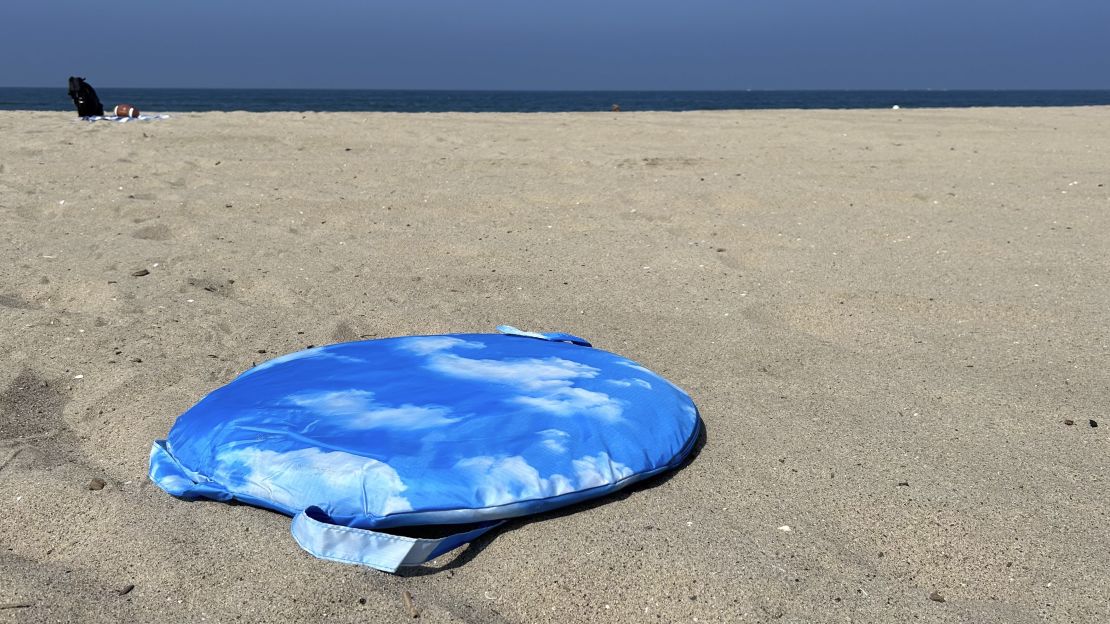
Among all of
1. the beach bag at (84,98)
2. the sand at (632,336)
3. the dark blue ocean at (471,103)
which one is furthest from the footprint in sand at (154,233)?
the dark blue ocean at (471,103)

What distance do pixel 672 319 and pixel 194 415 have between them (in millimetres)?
1740

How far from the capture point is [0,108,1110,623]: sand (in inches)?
73.4

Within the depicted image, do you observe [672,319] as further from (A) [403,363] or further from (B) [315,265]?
(B) [315,265]

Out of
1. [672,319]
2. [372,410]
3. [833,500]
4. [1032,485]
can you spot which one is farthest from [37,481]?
[1032,485]

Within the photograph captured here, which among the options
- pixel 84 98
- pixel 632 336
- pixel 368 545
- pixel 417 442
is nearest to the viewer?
pixel 368 545

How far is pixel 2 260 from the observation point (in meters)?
3.99

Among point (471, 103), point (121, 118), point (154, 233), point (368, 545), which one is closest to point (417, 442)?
point (368, 545)

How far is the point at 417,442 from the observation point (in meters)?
2.18

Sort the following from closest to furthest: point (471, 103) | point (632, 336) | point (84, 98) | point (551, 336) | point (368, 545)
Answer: point (368, 545), point (551, 336), point (632, 336), point (84, 98), point (471, 103)

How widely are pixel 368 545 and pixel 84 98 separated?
7.48m

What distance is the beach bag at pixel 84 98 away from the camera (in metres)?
8.04

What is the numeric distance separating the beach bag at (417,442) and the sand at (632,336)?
6cm

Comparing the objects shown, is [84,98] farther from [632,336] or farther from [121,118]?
[632,336]

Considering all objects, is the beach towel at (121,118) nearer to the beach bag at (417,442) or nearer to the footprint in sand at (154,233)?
the footprint in sand at (154,233)
